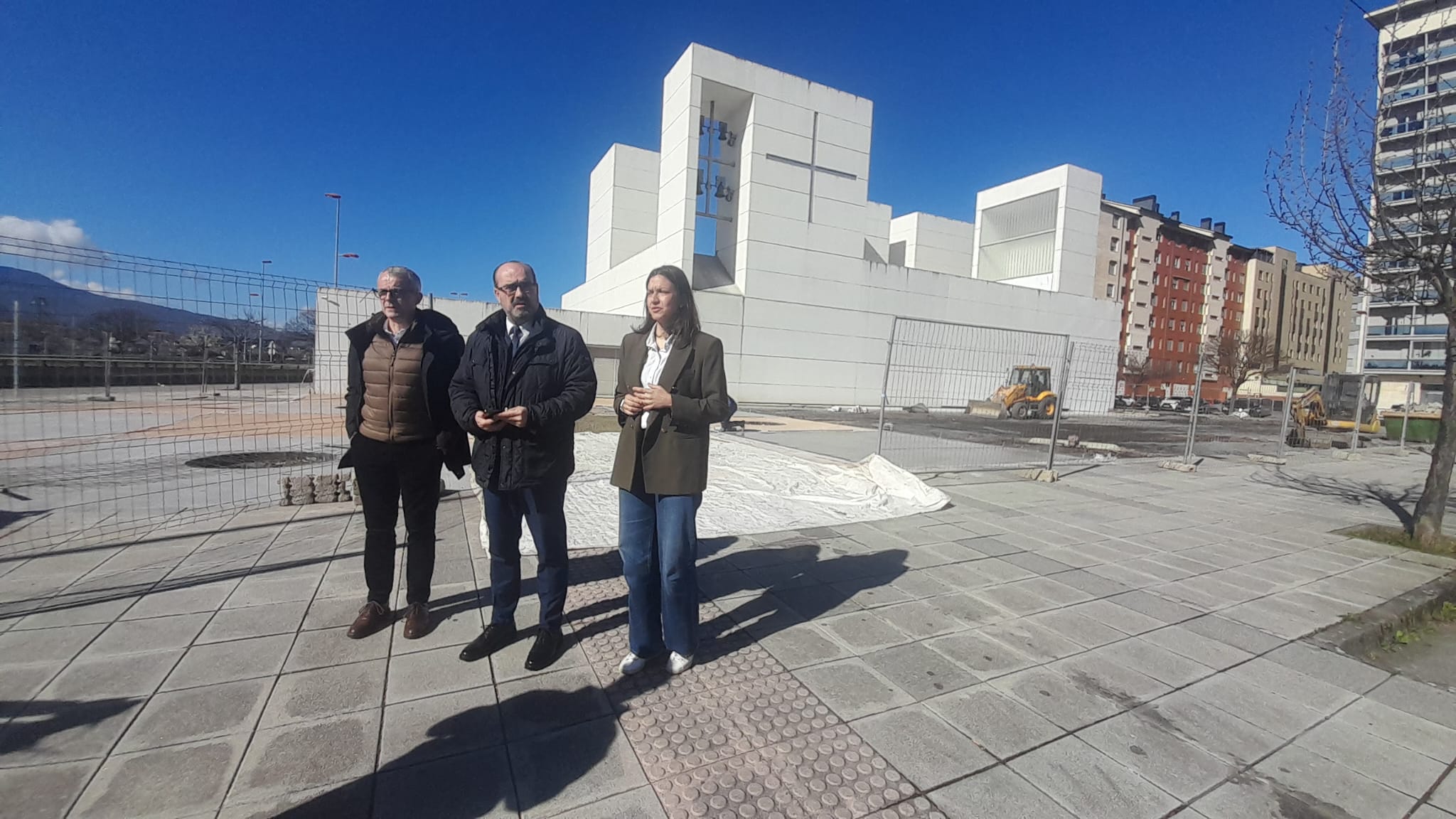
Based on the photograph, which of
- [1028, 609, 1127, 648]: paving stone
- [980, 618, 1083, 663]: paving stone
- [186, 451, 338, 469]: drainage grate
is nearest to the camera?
[980, 618, 1083, 663]: paving stone

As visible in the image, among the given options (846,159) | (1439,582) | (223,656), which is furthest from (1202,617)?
(846,159)

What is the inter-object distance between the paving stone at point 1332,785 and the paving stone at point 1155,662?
54 cm

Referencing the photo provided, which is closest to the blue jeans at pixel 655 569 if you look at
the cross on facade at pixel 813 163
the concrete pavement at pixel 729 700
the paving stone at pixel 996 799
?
the concrete pavement at pixel 729 700

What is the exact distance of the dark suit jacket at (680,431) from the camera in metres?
2.48

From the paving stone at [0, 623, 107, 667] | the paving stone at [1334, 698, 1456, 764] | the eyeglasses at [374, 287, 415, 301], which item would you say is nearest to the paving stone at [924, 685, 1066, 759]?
the paving stone at [1334, 698, 1456, 764]

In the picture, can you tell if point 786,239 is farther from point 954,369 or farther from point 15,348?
point 15,348

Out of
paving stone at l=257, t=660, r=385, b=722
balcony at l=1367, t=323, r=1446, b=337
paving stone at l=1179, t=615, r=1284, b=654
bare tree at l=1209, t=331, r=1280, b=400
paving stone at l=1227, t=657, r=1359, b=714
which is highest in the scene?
balcony at l=1367, t=323, r=1446, b=337

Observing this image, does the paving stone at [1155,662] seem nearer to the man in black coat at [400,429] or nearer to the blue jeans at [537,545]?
the blue jeans at [537,545]

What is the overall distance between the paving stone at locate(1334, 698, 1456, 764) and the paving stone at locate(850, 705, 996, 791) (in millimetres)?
1744

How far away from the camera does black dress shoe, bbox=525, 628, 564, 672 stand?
2613mm

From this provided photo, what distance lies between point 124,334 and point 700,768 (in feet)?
17.0

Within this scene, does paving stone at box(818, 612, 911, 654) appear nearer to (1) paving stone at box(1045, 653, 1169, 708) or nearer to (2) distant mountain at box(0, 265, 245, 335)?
(1) paving stone at box(1045, 653, 1169, 708)

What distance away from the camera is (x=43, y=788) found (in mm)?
1803

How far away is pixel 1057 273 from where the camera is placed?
33219 mm
